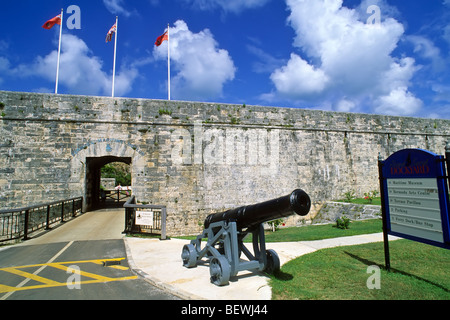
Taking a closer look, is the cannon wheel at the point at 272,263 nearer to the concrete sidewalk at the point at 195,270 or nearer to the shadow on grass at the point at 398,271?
the concrete sidewalk at the point at 195,270

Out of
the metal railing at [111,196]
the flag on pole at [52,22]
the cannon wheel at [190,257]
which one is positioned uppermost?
the flag on pole at [52,22]

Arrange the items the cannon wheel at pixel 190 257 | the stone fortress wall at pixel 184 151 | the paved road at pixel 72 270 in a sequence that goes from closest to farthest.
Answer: the paved road at pixel 72 270 < the cannon wheel at pixel 190 257 < the stone fortress wall at pixel 184 151

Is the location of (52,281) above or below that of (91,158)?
below

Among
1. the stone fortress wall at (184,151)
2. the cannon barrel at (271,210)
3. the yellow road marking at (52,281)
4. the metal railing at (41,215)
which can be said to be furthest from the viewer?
the stone fortress wall at (184,151)

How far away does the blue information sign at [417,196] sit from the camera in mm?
4004

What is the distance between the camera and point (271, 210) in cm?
425

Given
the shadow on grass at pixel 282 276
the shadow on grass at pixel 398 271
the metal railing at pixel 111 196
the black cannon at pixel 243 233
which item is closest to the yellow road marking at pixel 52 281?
the black cannon at pixel 243 233

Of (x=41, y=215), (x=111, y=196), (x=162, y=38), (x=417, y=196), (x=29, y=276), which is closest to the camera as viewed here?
(x=417, y=196)

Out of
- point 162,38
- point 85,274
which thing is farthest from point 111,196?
point 85,274

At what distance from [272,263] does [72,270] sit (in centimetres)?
423

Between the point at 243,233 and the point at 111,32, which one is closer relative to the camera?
the point at 243,233

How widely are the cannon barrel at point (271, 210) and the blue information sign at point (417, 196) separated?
2.00 metres

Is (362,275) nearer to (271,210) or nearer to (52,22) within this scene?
(271,210)

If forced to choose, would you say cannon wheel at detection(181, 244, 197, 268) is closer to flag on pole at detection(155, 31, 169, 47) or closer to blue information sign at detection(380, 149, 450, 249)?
blue information sign at detection(380, 149, 450, 249)
